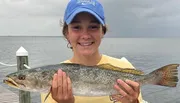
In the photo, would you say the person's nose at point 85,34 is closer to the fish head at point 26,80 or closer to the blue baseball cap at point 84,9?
the blue baseball cap at point 84,9

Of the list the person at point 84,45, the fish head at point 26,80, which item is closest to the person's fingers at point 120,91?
the person at point 84,45

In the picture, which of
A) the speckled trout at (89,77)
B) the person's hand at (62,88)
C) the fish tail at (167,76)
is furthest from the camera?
the fish tail at (167,76)

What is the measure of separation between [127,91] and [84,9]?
3.59ft

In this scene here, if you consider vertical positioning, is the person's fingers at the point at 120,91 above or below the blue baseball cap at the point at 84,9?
below

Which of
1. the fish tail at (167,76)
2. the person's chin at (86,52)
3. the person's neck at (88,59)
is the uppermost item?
the person's chin at (86,52)

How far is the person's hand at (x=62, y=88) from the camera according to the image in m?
3.52

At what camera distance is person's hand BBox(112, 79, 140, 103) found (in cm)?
359

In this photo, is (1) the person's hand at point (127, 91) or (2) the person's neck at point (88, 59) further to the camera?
(2) the person's neck at point (88, 59)

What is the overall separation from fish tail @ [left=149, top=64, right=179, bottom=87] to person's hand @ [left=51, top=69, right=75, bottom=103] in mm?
1097

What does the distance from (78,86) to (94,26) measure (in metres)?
0.74

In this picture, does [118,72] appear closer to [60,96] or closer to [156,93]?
[60,96]

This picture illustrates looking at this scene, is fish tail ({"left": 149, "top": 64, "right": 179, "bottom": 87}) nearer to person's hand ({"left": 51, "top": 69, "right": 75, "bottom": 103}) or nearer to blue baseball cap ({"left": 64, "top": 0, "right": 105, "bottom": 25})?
blue baseball cap ({"left": 64, "top": 0, "right": 105, "bottom": 25})

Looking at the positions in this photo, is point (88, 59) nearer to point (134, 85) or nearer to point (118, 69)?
point (118, 69)

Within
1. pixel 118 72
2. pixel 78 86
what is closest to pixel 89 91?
pixel 78 86
